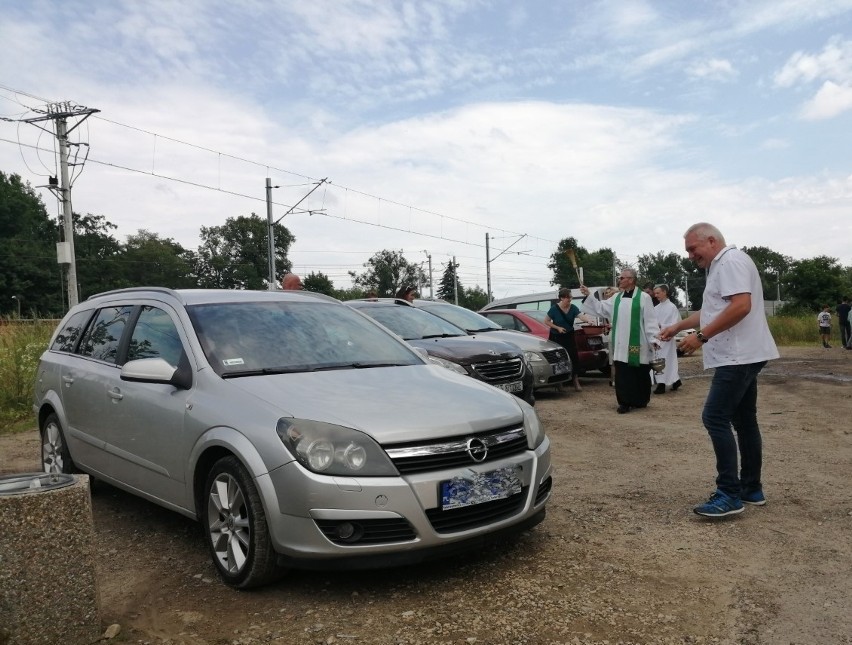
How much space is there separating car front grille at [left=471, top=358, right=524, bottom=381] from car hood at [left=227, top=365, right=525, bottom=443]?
4544 mm

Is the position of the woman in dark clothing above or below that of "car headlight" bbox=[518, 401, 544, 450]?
above

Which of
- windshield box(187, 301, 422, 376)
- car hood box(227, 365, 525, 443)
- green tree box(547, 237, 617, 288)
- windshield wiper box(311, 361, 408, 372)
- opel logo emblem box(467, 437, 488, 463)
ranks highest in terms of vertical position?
green tree box(547, 237, 617, 288)

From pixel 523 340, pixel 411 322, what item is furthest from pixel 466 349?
pixel 523 340

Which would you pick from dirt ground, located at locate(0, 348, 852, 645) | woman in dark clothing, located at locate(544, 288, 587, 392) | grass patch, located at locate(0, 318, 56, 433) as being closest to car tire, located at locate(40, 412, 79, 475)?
dirt ground, located at locate(0, 348, 852, 645)

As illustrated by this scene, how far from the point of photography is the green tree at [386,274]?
110 meters

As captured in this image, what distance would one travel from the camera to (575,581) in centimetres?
375

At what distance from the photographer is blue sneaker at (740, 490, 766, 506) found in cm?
495

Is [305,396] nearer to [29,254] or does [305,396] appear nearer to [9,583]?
[9,583]

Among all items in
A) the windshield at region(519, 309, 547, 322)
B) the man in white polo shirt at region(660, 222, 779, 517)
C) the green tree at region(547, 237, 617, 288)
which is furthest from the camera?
the green tree at region(547, 237, 617, 288)

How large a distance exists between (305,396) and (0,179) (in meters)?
79.5

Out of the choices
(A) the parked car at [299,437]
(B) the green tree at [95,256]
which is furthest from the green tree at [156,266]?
(A) the parked car at [299,437]

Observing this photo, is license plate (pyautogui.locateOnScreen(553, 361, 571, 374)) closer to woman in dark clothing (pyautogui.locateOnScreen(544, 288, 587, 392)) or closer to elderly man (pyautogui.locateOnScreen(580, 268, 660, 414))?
woman in dark clothing (pyautogui.locateOnScreen(544, 288, 587, 392))

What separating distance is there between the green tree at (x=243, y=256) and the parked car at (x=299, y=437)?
84.0m

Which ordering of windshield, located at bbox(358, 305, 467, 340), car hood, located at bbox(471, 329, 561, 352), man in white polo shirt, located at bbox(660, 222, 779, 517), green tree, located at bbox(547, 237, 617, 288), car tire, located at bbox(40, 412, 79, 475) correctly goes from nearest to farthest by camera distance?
man in white polo shirt, located at bbox(660, 222, 779, 517)
car tire, located at bbox(40, 412, 79, 475)
windshield, located at bbox(358, 305, 467, 340)
car hood, located at bbox(471, 329, 561, 352)
green tree, located at bbox(547, 237, 617, 288)
